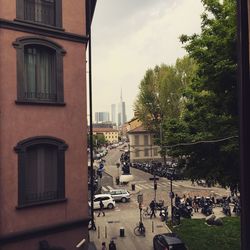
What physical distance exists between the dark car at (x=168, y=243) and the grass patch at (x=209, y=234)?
57.6 inches

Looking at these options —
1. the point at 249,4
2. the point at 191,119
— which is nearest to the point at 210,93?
the point at 191,119

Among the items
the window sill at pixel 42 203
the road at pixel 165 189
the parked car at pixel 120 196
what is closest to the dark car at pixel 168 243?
the window sill at pixel 42 203

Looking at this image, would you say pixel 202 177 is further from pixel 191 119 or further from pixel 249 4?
pixel 249 4

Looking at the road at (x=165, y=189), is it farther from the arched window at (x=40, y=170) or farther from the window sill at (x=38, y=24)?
the window sill at (x=38, y=24)

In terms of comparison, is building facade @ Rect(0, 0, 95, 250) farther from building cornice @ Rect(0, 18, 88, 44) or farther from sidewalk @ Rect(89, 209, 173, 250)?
sidewalk @ Rect(89, 209, 173, 250)

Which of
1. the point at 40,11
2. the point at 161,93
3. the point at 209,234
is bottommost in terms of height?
the point at 209,234

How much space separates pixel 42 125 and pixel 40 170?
1428mm

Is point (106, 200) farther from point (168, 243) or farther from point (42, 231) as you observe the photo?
point (42, 231)

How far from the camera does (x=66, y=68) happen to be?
12.2 metres

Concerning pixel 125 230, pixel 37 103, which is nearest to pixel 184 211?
pixel 125 230

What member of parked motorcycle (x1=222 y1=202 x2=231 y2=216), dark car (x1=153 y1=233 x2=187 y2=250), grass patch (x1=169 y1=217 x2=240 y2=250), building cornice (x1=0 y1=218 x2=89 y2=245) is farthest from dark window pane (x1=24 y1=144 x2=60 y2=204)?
parked motorcycle (x1=222 y1=202 x2=231 y2=216)

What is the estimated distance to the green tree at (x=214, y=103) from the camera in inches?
584

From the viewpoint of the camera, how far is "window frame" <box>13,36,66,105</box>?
1114 centimetres

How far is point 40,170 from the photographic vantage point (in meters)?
11.5
